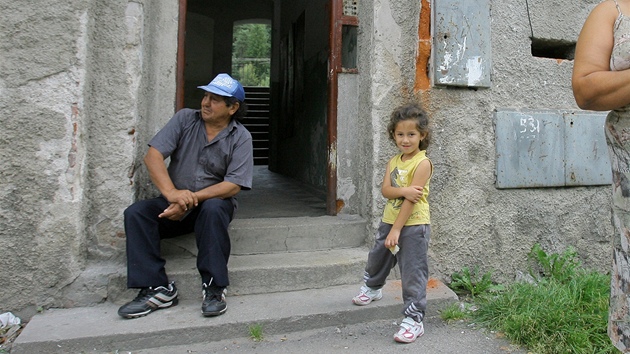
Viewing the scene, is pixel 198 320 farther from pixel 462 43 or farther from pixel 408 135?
pixel 462 43

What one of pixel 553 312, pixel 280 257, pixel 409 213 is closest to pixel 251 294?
pixel 280 257

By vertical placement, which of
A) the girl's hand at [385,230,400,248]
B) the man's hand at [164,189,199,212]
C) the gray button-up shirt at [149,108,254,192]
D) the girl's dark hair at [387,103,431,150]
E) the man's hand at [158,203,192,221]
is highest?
the girl's dark hair at [387,103,431,150]

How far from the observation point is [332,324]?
2.87 metres

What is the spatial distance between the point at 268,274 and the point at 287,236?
438 millimetres

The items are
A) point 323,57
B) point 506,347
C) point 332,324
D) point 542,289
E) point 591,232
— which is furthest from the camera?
point 323,57

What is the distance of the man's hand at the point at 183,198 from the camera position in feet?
9.27

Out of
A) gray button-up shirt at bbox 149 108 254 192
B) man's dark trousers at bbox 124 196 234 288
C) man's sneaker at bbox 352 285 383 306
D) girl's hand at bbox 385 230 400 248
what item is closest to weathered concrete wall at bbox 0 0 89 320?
man's dark trousers at bbox 124 196 234 288

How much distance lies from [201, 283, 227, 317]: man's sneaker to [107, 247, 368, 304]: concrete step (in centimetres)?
23

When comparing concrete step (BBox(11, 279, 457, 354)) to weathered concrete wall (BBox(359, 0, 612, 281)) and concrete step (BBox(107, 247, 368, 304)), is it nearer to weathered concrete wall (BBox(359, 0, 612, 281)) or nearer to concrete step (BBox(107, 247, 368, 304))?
concrete step (BBox(107, 247, 368, 304))

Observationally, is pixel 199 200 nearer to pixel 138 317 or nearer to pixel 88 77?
pixel 138 317

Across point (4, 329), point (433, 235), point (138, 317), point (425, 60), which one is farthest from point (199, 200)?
point (425, 60)

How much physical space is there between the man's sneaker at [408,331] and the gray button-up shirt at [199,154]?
4.07 feet

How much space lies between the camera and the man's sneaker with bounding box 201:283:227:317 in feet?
8.98

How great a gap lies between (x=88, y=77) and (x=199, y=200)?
1.01 meters
